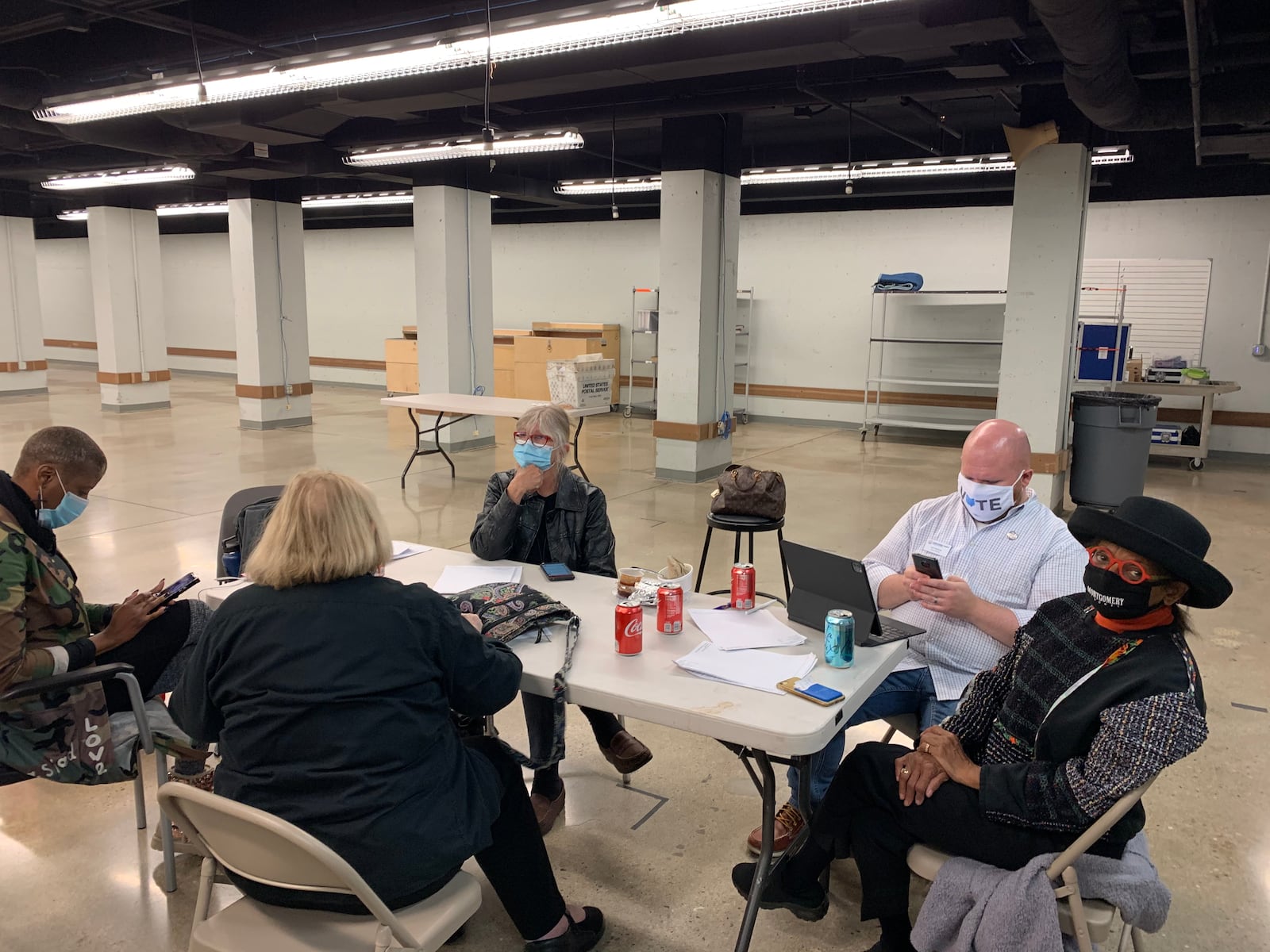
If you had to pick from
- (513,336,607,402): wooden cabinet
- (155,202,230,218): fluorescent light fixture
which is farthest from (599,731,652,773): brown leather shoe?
(155,202,230,218): fluorescent light fixture

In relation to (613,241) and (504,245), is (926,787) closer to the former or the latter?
Answer: (613,241)

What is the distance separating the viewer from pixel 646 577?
2836mm

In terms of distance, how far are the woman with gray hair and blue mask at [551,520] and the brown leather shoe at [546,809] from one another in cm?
12

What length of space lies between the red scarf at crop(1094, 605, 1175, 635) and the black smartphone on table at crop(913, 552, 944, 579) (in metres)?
0.61

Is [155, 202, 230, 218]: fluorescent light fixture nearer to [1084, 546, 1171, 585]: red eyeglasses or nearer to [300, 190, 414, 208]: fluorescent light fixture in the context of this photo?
[300, 190, 414, 208]: fluorescent light fixture

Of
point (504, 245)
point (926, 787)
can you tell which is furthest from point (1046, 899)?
point (504, 245)

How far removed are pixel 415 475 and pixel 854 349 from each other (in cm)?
622

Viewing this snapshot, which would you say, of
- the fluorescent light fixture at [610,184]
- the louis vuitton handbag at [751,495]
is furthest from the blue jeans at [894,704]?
the fluorescent light fixture at [610,184]

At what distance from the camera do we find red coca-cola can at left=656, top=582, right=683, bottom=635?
7.73 ft

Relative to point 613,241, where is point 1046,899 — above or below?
below

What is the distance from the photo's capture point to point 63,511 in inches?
101

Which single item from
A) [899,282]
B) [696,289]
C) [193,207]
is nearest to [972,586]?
[696,289]

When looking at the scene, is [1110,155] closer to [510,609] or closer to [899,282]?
[899,282]

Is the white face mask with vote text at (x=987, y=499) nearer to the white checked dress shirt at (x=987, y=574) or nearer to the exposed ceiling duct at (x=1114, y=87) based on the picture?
the white checked dress shirt at (x=987, y=574)
